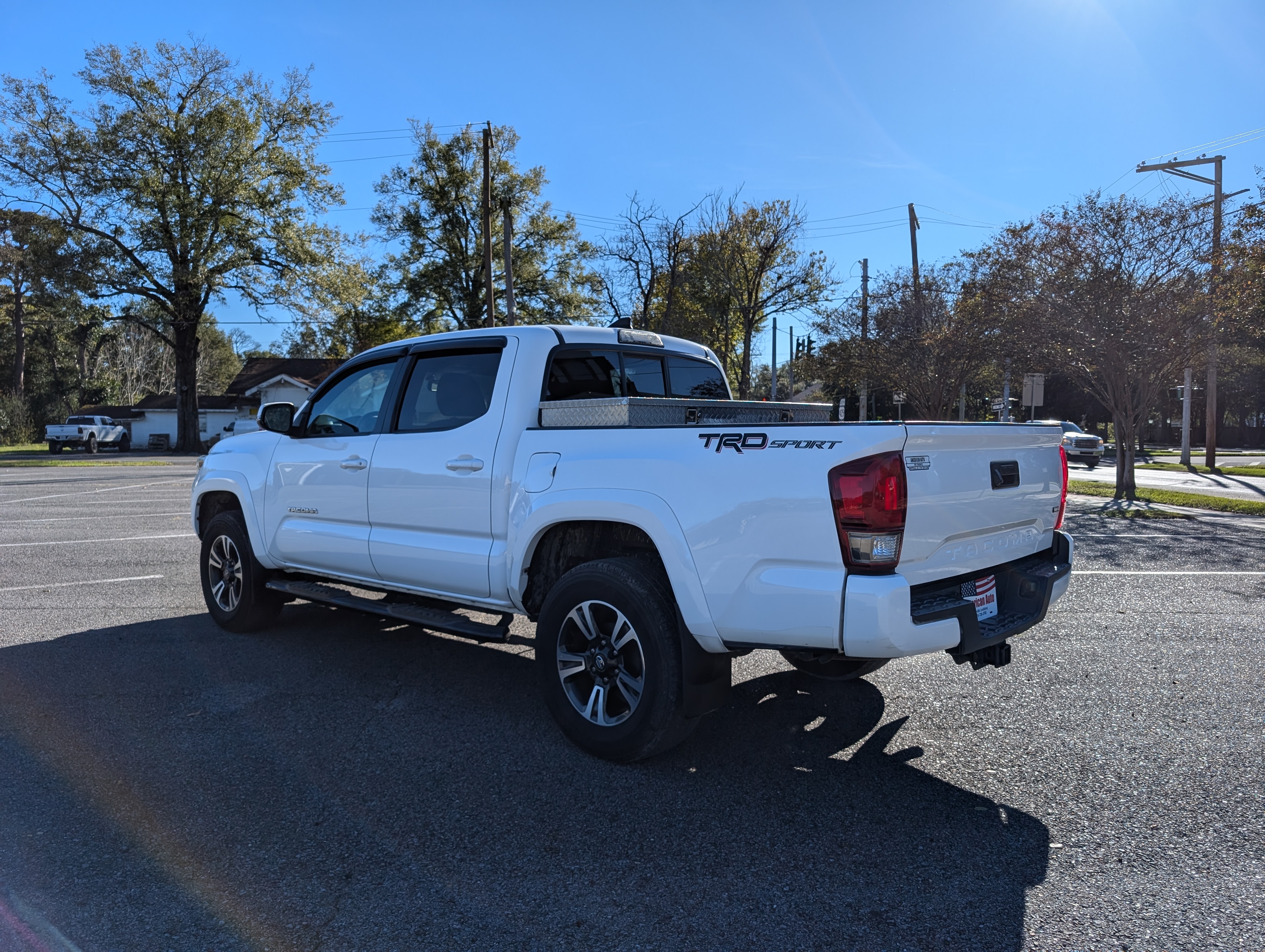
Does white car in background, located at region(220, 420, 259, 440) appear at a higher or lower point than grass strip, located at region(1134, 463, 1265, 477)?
higher

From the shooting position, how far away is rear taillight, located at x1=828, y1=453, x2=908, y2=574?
3.16m

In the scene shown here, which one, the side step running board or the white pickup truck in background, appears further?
the white pickup truck in background

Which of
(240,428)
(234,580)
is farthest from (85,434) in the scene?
(234,580)

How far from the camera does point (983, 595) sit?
370 centimetres

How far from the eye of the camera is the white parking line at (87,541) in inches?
403

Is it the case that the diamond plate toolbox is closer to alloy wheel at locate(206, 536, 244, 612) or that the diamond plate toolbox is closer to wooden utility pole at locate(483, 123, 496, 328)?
alloy wheel at locate(206, 536, 244, 612)

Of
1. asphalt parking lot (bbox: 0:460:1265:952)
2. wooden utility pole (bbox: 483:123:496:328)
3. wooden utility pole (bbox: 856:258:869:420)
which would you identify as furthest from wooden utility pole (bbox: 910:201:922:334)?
asphalt parking lot (bbox: 0:460:1265:952)

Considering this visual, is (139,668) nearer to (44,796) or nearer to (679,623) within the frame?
(44,796)

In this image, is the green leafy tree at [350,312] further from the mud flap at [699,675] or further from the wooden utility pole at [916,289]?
the mud flap at [699,675]

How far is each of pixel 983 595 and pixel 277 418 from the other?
440cm

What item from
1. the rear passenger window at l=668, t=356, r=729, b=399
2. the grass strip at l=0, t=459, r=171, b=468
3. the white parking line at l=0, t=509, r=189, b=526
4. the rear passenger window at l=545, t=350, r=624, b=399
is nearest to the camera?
the rear passenger window at l=545, t=350, r=624, b=399

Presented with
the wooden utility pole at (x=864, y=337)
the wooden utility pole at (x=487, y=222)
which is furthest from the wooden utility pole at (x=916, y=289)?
the wooden utility pole at (x=487, y=222)

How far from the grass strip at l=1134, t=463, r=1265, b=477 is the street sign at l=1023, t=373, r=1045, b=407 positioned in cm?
491

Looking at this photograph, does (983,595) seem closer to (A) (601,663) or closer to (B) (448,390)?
(A) (601,663)
